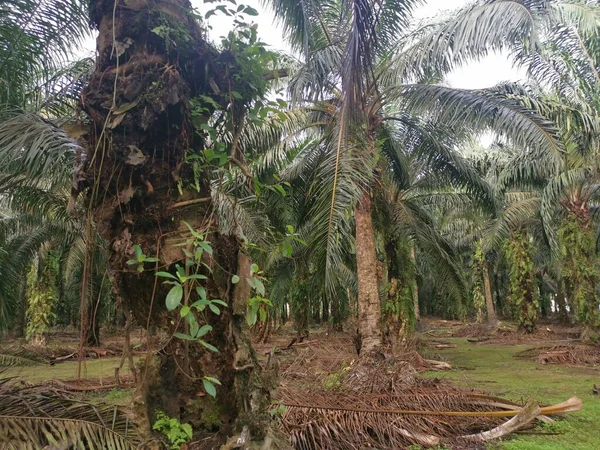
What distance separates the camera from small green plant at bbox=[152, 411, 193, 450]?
2.24 m

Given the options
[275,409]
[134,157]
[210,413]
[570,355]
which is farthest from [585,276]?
[134,157]

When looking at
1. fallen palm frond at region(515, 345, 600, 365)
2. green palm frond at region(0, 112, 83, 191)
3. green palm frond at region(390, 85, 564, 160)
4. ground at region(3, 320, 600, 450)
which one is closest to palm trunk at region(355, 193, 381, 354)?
ground at region(3, 320, 600, 450)

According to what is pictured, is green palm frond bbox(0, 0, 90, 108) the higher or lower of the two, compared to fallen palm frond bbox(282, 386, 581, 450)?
higher

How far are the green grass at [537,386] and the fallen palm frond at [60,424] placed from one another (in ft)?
9.35

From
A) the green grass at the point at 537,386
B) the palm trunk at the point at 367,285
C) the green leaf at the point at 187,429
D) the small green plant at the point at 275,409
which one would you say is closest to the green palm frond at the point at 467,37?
the palm trunk at the point at 367,285

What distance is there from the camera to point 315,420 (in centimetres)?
366

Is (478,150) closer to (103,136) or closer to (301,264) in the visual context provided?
(301,264)

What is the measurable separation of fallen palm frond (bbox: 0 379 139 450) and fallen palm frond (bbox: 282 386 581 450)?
1354 mm

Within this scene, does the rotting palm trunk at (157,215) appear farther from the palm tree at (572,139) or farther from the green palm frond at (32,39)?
the palm tree at (572,139)

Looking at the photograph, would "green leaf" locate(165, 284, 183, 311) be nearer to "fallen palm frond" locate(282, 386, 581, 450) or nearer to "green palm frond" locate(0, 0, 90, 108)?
"fallen palm frond" locate(282, 386, 581, 450)

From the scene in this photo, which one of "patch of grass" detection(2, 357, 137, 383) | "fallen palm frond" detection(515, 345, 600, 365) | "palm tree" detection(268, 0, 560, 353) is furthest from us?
"fallen palm frond" detection(515, 345, 600, 365)

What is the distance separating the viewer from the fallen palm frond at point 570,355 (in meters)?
9.27

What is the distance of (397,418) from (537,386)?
3716 mm

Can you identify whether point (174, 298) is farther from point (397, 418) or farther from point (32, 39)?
point (32, 39)
